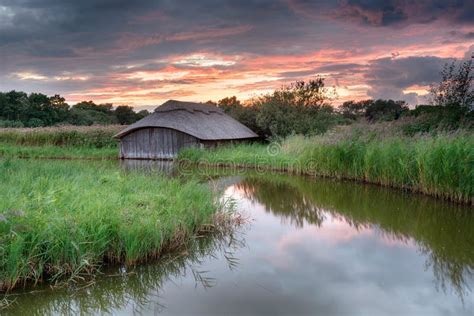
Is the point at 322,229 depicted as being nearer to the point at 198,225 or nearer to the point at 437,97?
the point at 198,225

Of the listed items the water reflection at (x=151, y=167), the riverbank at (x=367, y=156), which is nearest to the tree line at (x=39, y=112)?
the riverbank at (x=367, y=156)

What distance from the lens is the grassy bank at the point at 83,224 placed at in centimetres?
533

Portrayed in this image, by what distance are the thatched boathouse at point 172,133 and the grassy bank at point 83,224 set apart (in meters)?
15.6

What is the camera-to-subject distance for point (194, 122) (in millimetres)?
26000

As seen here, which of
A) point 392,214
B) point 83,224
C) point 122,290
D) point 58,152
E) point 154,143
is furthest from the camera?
point 154,143

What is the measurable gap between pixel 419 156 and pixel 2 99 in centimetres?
5356

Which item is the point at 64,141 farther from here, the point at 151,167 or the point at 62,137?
the point at 151,167

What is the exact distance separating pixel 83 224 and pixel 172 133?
65.2 ft

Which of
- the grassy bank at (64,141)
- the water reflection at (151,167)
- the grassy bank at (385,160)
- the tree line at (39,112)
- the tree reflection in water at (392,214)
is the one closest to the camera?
the tree reflection in water at (392,214)

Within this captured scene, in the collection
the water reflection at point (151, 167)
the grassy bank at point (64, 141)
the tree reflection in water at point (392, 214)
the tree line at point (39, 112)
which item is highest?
the tree line at point (39, 112)

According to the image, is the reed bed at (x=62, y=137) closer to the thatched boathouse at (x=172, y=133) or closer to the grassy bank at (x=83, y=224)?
the thatched boathouse at (x=172, y=133)

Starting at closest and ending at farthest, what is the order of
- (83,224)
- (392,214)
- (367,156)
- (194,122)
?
1. (83,224)
2. (392,214)
3. (367,156)
4. (194,122)

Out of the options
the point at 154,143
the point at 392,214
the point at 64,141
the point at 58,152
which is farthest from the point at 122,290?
the point at 64,141

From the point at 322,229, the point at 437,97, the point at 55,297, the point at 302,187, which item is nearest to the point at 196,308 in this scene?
the point at 55,297
